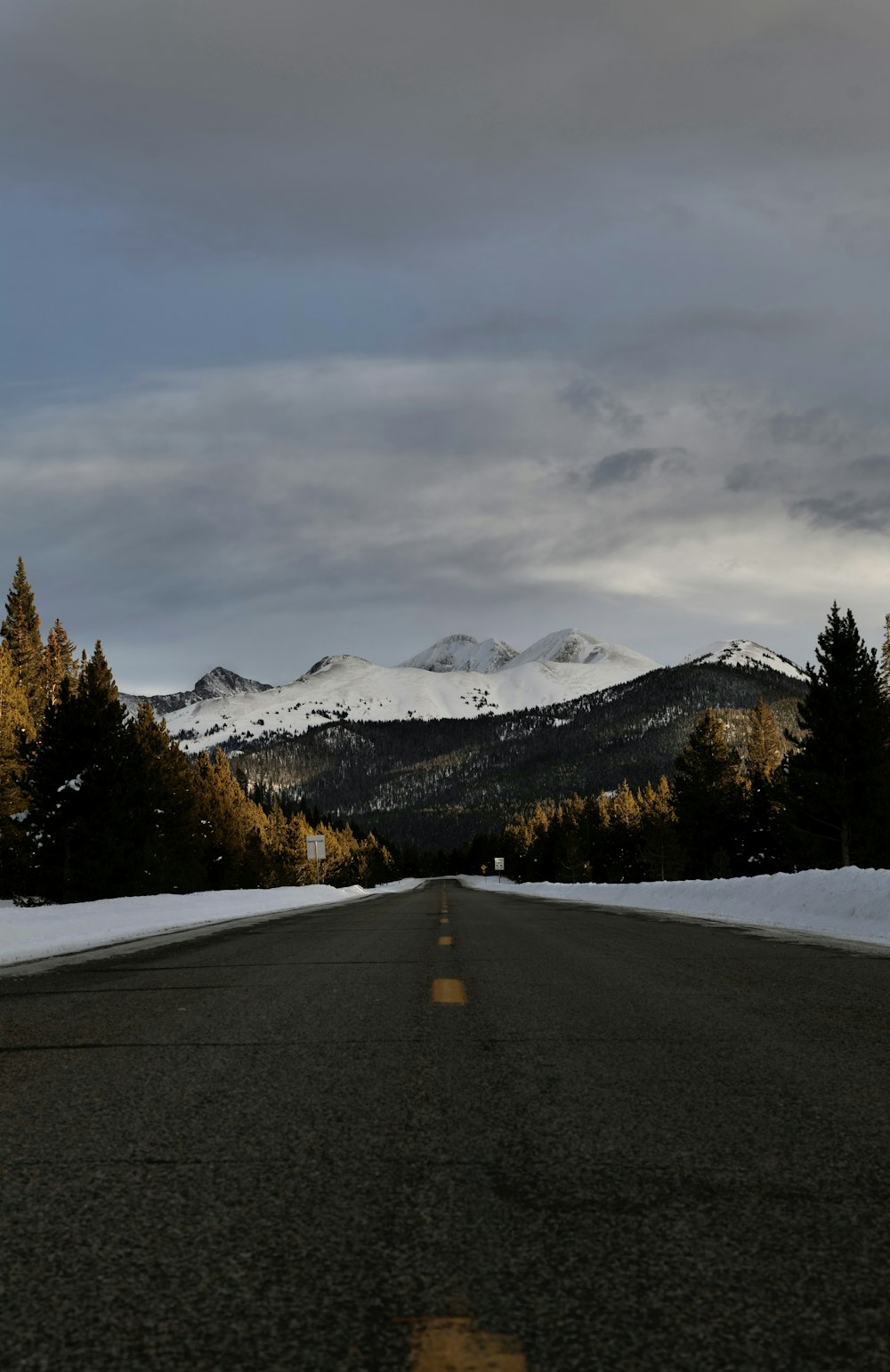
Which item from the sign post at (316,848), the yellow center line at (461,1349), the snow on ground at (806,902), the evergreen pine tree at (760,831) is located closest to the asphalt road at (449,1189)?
the yellow center line at (461,1349)

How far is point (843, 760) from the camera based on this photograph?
134 feet

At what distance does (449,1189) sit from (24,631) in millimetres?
74848

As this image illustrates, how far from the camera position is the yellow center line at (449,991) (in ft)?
23.2

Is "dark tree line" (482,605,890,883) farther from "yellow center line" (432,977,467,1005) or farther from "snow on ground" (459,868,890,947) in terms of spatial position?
"yellow center line" (432,977,467,1005)

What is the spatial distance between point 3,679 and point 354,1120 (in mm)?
45544

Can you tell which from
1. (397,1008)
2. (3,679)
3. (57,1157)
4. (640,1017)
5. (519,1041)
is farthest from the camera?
(3,679)

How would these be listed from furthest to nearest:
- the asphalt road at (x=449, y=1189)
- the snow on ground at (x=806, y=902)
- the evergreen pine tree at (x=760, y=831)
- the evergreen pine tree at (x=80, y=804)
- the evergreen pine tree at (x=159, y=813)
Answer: the evergreen pine tree at (x=760, y=831) < the evergreen pine tree at (x=159, y=813) < the evergreen pine tree at (x=80, y=804) < the snow on ground at (x=806, y=902) < the asphalt road at (x=449, y=1189)

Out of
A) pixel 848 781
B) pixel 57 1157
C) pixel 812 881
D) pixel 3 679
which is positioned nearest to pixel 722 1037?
pixel 57 1157

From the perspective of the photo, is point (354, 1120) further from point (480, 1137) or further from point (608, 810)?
point (608, 810)

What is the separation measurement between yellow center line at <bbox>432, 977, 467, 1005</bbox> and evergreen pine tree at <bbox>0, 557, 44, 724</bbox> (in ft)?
216

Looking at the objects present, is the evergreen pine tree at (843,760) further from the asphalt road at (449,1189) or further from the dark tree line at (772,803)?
the asphalt road at (449,1189)

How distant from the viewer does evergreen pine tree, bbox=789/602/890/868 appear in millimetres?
40000

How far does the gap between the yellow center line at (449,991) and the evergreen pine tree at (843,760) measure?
118 ft

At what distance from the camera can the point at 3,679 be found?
4434cm
